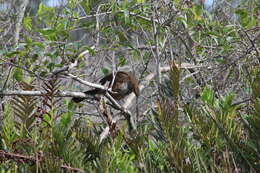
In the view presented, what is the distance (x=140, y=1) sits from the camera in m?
2.77

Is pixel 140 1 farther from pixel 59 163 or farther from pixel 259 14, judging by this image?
pixel 59 163

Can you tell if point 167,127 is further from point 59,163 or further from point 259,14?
point 259,14

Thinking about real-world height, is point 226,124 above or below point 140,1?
below

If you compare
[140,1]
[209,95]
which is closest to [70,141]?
[209,95]

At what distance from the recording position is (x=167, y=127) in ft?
3.98

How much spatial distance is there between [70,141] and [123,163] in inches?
8.6

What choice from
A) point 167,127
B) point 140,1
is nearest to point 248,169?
point 167,127

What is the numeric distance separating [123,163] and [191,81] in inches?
122

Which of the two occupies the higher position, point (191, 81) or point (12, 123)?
point (12, 123)

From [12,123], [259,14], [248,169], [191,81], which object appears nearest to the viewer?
[248,169]

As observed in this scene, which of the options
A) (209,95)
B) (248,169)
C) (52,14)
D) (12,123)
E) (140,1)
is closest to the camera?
(248,169)

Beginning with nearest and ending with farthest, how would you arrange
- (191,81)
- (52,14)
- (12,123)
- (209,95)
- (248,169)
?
(248,169), (12,123), (209,95), (52,14), (191,81)

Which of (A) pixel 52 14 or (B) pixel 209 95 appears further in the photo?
(A) pixel 52 14

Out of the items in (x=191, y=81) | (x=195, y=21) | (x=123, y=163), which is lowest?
(x=191, y=81)
